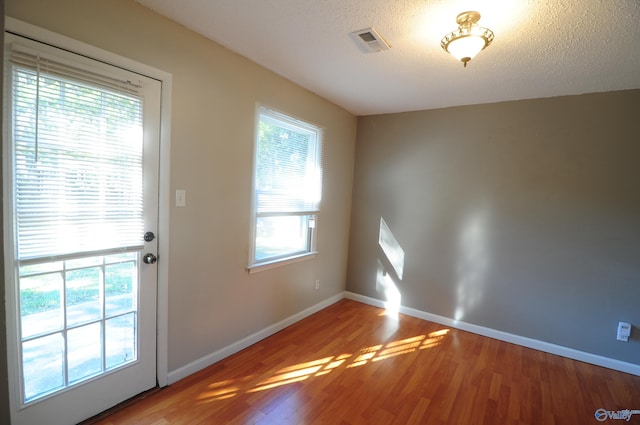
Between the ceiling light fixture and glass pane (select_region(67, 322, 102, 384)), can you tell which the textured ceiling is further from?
glass pane (select_region(67, 322, 102, 384))

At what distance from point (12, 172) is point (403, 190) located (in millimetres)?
3315

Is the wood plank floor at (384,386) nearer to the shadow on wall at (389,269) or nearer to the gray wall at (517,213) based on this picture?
the gray wall at (517,213)

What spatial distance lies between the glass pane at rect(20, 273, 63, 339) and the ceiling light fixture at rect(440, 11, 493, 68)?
253 centimetres

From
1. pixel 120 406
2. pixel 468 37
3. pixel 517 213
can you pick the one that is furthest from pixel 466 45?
pixel 120 406

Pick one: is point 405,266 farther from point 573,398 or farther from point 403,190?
point 573,398

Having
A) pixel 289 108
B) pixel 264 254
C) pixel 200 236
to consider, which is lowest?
pixel 264 254

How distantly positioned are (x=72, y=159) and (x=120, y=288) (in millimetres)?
805

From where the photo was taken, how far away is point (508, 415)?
1.98m

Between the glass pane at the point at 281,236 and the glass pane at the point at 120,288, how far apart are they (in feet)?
3.47

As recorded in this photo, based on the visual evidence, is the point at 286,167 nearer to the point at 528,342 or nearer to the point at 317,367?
the point at 317,367

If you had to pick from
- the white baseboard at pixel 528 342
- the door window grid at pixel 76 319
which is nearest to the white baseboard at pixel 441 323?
the white baseboard at pixel 528 342

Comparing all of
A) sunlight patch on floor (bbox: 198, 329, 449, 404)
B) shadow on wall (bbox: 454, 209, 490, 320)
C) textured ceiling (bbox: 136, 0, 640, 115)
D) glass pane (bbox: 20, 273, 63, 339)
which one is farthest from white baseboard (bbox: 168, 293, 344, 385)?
textured ceiling (bbox: 136, 0, 640, 115)

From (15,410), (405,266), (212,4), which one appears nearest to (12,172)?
(15,410)

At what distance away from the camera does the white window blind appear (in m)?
1.41
